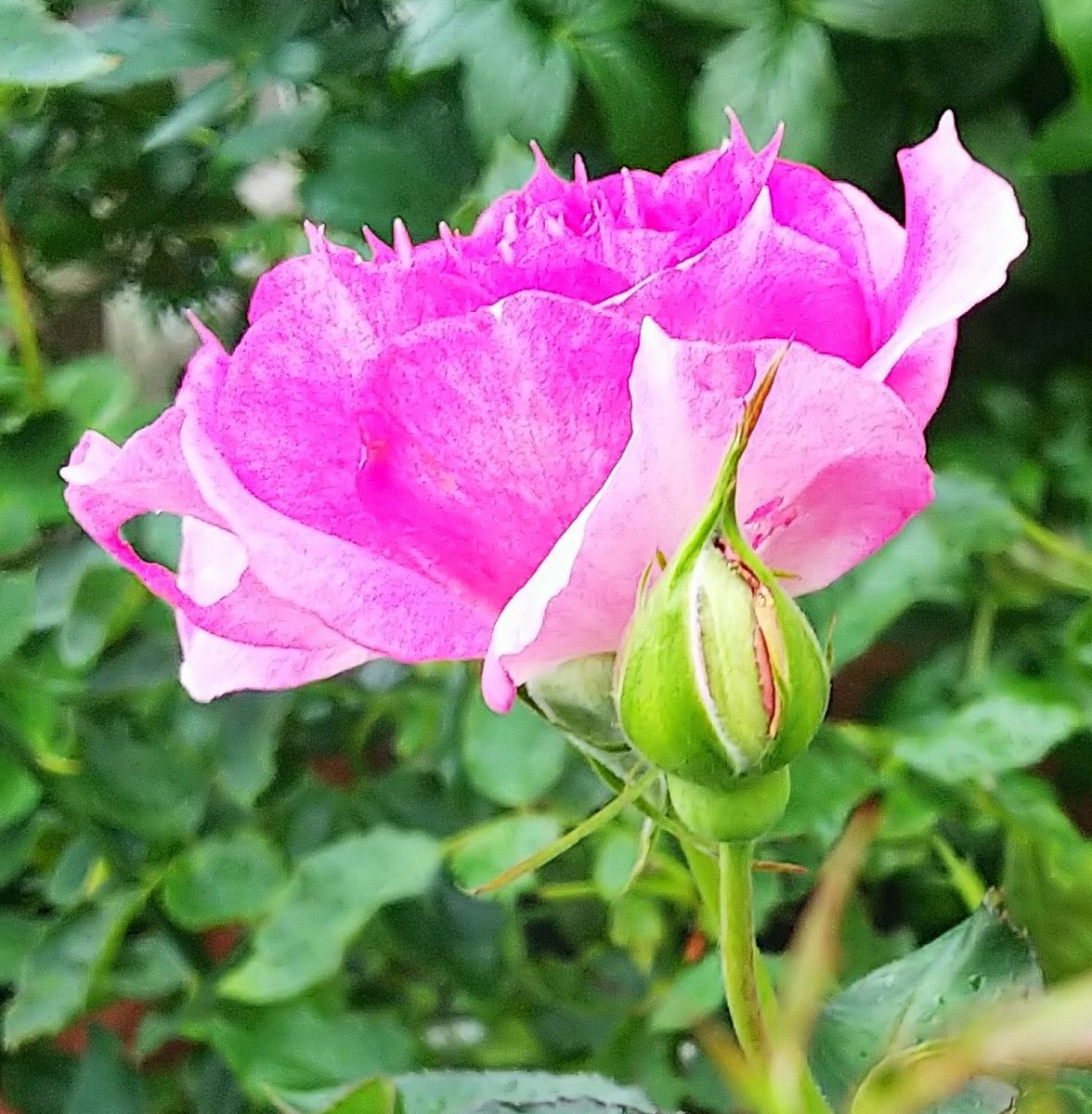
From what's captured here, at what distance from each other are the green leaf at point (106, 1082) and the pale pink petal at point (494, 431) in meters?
0.41

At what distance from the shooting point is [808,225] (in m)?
0.20

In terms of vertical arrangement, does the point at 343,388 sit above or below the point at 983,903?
above

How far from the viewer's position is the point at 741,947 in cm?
20

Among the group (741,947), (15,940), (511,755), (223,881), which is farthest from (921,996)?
(15,940)

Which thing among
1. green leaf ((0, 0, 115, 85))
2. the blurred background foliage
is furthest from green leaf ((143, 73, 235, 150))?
green leaf ((0, 0, 115, 85))

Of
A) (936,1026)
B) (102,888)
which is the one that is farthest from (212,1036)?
(936,1026)

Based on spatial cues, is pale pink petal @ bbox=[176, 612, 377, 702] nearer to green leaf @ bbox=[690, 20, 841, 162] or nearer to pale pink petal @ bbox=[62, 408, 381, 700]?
pale pink petal @ bbox=[62, 408, 381, 700]

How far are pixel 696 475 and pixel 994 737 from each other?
0.30 meters

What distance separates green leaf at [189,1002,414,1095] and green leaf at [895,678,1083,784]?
215mm

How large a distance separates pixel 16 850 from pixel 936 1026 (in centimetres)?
40

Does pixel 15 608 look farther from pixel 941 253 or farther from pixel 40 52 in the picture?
pixel 941 253

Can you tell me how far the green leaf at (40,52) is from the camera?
1.05 ft

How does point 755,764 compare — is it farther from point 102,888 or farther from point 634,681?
point 102,888

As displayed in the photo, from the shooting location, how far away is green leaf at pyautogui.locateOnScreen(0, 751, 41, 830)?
0.49m
